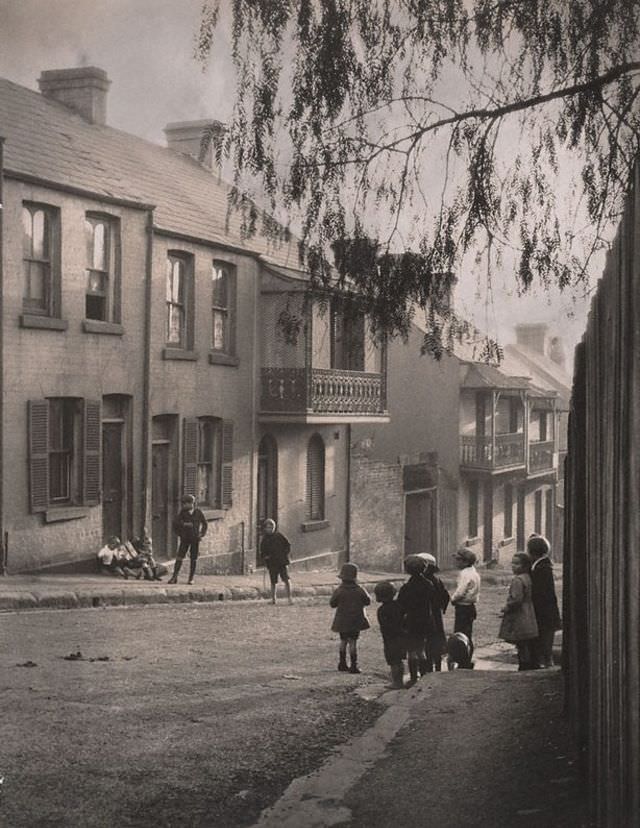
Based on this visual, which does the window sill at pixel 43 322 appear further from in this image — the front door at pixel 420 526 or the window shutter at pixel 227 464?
the front door at pixel 420 526

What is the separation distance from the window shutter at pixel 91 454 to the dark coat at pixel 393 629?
8589 millimetres

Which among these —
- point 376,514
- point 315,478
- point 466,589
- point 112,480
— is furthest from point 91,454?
point 376,514

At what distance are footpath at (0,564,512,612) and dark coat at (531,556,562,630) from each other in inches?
267

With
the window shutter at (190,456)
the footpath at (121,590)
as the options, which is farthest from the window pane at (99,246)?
the footpath at (121,590)

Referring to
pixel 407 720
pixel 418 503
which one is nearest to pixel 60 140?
pixel 407 720

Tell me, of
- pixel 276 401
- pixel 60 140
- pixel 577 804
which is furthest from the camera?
pixel 276 401

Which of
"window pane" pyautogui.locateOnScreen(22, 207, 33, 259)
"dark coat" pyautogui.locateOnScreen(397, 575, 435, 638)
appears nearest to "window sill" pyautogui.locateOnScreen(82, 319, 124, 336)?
"window pane" pyautogui.locateOnScreen(22, 207, 33, 259)

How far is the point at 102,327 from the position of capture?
58.2 ft

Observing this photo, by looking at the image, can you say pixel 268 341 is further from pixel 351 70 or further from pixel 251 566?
pixel 351 70

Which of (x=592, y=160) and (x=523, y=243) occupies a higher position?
(x=592, y=160)

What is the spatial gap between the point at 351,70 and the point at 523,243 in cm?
169

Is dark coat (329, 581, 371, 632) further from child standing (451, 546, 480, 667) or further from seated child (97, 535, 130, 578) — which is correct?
seated child (97, 535, 130, 578)

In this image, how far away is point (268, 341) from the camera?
22.7 metres

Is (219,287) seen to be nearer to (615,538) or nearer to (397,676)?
(397,676)
